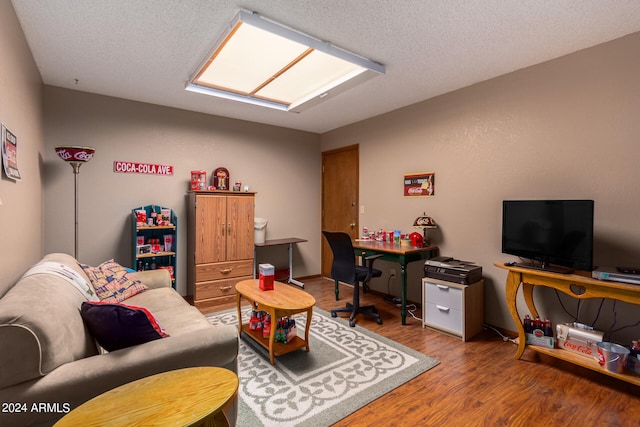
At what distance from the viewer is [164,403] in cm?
101

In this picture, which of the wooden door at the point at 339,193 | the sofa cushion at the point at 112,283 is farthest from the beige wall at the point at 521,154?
the sofa cushion at the point at 112,283

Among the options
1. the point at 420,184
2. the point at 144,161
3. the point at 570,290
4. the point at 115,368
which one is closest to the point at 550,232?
the point at 570,290

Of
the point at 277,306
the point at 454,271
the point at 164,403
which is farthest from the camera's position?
the point at 454,271

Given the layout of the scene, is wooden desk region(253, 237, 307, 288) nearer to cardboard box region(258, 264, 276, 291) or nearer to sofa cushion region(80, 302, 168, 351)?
cardboard box region(258, 264, 276, 291)

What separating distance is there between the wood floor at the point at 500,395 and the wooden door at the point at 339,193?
245 centimetres

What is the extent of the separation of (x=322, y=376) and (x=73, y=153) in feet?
10.5

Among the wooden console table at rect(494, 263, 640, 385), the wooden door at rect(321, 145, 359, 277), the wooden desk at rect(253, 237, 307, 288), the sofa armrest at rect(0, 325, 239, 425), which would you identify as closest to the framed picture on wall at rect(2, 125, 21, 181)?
the sofa armrest at rect(0, 325, 239, 425)

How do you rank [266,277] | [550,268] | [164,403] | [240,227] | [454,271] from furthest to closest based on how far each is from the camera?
[240,227]
[454,271]
[266,277]
[550,268]
[164,403]

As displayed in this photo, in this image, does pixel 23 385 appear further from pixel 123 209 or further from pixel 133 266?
pixel 123 209

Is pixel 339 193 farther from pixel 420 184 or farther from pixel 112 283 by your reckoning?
pixel 112 283

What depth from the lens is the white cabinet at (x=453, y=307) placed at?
9.34 ft

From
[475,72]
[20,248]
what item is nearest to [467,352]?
[475,72]

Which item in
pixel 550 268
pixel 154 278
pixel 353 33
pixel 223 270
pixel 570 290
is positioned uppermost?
pixel 353 33

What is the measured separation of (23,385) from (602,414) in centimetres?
298
